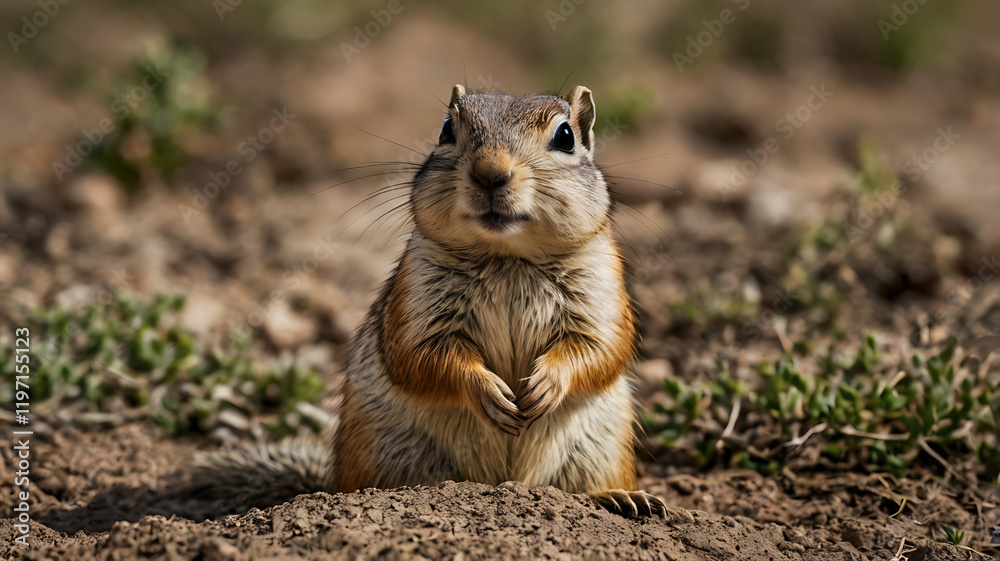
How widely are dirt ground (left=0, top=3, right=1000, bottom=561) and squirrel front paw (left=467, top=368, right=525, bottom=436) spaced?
0.25 m

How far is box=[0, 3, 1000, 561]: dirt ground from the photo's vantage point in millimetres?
3039

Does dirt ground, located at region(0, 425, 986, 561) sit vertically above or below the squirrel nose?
below

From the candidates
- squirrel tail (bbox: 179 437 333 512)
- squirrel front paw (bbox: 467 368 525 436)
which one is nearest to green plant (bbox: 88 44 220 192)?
squirrel tail (bbox: 179 437 333 512)

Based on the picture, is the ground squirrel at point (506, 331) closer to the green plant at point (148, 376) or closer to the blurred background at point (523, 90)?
the blurred background at point (523, 90)

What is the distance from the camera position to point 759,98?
33.1 ft

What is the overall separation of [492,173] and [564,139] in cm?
64

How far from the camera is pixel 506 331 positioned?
3514 millimetres

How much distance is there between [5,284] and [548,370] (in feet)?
15.1

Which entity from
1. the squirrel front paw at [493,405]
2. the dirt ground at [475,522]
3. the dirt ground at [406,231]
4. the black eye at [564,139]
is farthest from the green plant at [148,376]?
the black eye at [564,139]

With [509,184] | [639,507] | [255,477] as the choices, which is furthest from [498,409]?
[255,477]

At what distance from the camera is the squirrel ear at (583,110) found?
396 cm

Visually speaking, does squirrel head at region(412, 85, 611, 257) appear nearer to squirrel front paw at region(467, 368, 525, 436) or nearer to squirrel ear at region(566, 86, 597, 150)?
squirrel ear at region(566, 86, 597, 150)

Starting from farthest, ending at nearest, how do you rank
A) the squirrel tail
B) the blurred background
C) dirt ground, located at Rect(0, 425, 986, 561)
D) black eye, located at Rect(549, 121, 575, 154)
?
the blurred background
the squirrel tail
black eye, located at Rect(549, 121, 575, 154)
dirt ground, located at Rect(0, 425, 986, 561)

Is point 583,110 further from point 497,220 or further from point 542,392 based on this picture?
point 542,392
